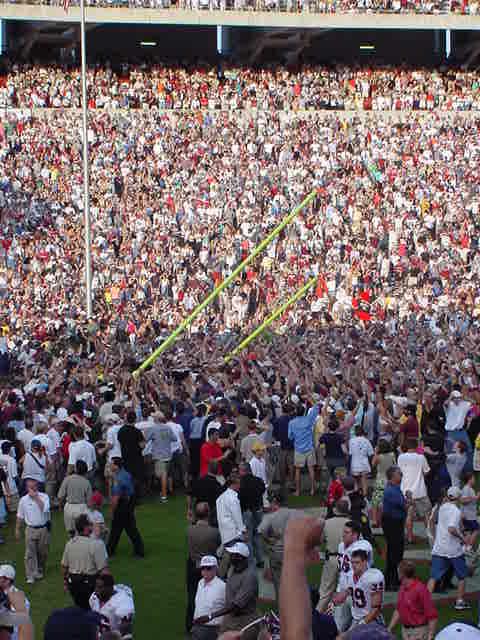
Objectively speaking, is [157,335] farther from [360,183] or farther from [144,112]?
[144,112]

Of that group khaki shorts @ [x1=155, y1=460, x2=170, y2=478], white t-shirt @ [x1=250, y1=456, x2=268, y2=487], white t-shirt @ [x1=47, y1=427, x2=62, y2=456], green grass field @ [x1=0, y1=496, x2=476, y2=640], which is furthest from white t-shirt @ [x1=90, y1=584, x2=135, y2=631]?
khaki shorts @ [x1=155, y1=460, x2=170, y2=478]

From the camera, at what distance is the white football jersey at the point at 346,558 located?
9891 millimetres

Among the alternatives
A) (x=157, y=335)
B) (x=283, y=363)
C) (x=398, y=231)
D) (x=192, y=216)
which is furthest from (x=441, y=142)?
(x=283, y=363)

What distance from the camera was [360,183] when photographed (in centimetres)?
3872

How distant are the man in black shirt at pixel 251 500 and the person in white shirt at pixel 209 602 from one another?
2.41 m

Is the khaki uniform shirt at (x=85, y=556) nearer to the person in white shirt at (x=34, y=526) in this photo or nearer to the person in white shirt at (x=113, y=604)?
the person in white shirt at (x=113, y=604)

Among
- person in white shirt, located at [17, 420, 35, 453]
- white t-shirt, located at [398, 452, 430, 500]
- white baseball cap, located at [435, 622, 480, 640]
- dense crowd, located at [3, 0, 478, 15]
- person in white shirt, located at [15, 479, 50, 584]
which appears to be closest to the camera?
white baseball cap, located at [435, 622, 480, 640]

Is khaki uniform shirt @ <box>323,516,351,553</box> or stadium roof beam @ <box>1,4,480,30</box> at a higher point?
stadium roof beam @ <box>1,4,480,30</box>

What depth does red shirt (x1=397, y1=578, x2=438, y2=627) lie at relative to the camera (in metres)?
9.74

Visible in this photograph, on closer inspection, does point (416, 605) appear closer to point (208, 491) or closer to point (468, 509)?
point (468, 509)

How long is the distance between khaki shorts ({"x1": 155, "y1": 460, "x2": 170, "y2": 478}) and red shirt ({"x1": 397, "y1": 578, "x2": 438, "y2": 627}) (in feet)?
23.7

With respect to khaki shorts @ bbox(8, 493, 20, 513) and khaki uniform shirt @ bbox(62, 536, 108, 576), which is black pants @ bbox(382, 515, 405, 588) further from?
khaki shorts @ bbox(8, 493, 20, 513)

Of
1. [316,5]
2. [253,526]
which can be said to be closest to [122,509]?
[253,526]

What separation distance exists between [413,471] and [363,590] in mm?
4012
